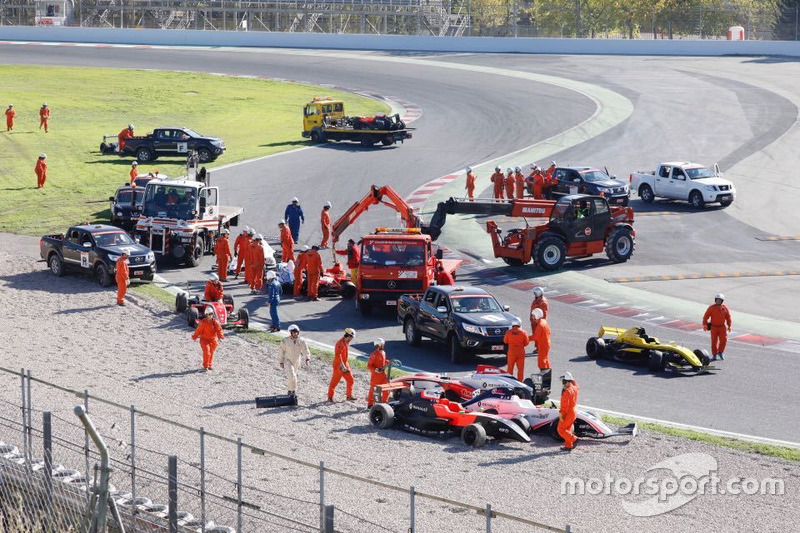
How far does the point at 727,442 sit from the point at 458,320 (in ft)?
22.9

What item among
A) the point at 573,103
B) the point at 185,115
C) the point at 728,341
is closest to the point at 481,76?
the point at 573,103

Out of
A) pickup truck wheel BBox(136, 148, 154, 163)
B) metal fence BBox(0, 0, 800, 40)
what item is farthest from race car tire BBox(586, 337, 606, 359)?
metal fence BBox(0, 0, 800, 40)

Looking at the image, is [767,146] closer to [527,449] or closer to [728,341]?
[728,341]

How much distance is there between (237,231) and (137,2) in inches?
2115

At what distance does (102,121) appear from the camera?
197ft

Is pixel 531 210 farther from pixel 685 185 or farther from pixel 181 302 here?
pixel 685 185

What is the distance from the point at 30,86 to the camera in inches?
2682

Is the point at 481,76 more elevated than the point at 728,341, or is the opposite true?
the point at 481,76

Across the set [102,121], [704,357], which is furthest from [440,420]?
[102,121]

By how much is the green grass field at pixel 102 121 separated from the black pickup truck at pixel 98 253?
683 centimetres

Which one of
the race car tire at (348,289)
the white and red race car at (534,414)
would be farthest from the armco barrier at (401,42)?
the white and red race car at (534,414)

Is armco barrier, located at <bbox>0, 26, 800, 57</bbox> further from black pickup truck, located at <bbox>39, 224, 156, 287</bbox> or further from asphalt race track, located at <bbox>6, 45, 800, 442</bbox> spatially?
black pickup truck, located at <bbox>39, 224, 156, 287</bbox>

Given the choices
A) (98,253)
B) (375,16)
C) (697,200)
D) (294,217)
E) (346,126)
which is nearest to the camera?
(98,253)

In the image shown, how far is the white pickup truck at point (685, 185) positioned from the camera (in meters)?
42.3
